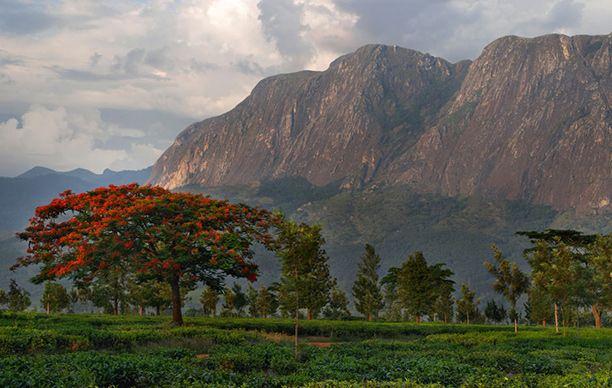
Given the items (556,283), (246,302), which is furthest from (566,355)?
(246,302)

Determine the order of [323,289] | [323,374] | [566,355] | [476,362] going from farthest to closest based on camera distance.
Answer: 1. [323,289]
2. [566,355]
3. [476,362]
4. [323,374]

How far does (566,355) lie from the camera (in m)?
33.0

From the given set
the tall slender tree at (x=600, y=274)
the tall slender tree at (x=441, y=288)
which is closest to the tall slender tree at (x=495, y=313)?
the tall slender tree at (x=441, y=288)

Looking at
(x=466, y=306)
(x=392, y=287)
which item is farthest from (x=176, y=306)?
(x=466, y=306)

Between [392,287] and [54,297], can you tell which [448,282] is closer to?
[392,287]

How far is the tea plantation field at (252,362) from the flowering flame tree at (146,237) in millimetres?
4586

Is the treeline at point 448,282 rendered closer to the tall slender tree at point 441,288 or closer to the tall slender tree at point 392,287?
the tall slender tree at point 441,288

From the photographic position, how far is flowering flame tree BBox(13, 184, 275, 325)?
41.4 meters

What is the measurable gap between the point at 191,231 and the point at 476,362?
24.6m

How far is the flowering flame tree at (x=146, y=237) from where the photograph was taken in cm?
4141

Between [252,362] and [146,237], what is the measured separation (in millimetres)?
21285

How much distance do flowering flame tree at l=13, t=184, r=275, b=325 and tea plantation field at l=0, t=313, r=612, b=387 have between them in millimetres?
4586

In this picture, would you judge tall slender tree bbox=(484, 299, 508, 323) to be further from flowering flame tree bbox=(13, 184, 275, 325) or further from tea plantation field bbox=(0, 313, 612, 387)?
flowering flame tree bbox=(13, 184, 275, 325)

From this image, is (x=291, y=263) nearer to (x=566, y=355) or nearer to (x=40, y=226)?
(x=566, y=355)
